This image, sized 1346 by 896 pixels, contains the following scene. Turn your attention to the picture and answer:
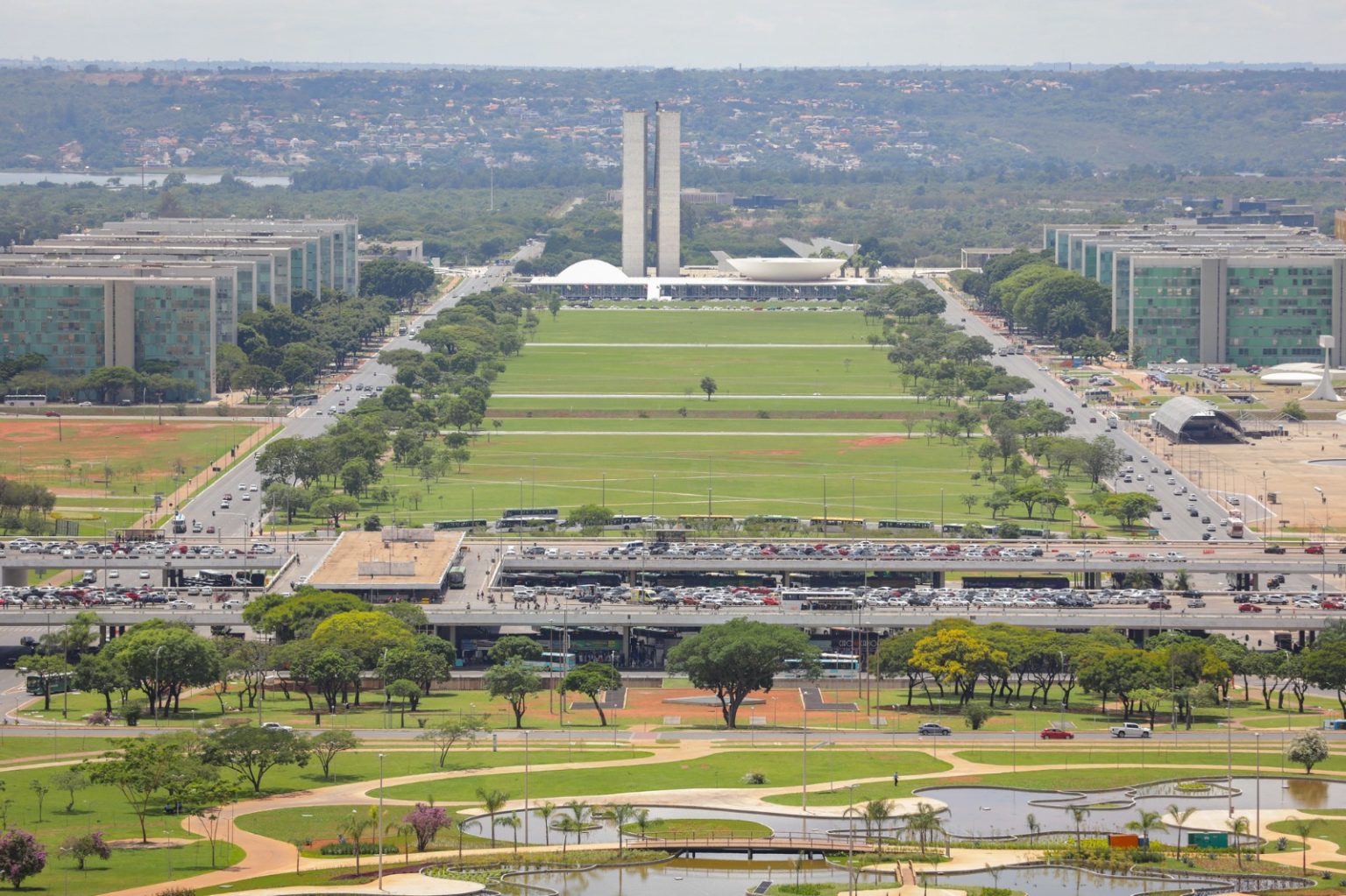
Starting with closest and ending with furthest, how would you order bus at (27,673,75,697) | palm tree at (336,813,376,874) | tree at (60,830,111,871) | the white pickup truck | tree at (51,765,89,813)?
tree at (60,830,111,871)
palm tree at (336,813,376,874)
tree at (51,765,89,813)
the white pickup truck
bus at (27,673,75,697)

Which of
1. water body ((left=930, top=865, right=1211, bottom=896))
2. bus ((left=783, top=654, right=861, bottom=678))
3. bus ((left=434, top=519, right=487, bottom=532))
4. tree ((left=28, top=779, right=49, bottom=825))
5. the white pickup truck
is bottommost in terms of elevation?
water body ((left=930, top=865, right=1211, bottom=896))

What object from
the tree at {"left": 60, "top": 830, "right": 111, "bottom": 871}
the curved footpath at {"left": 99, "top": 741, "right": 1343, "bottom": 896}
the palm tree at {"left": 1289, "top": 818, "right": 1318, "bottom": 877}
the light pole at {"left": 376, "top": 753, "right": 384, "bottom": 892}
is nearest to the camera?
the curved footpath at {"left": 99, "top": 741, "right": 1343, "bottom": 896}

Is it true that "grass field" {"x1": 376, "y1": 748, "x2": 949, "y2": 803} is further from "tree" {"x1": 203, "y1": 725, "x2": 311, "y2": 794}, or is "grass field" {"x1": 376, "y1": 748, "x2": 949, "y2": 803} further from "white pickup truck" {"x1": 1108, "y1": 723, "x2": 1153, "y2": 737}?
"white pickup truck" {"x1": 1108, "y1": 723, "x2": 1153, "y2": 737}

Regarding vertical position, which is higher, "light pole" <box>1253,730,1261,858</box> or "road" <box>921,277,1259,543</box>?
"road" <box>921,277,1259,543</box>

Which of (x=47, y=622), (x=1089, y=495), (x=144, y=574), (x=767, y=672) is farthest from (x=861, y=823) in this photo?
(x=1089, y=495)

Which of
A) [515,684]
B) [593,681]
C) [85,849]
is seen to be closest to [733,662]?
[593,681]

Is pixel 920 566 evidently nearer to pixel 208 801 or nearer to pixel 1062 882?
pixel 1062 882

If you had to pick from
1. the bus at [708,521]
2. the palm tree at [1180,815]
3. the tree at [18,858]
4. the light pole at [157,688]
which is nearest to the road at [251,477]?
the bus at [708,521]

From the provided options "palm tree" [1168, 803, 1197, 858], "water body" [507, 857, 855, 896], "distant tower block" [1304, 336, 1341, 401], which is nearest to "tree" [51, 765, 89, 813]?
"water body" [507, 857, 855, 896]
